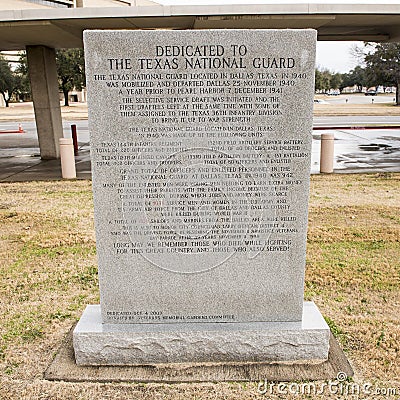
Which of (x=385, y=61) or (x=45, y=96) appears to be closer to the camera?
(x=45, y=96)

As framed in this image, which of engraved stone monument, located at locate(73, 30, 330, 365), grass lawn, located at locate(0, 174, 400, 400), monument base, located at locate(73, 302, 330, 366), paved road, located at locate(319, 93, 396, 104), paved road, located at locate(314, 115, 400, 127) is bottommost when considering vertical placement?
paved road, located at locate(319, 93, 396, 104)

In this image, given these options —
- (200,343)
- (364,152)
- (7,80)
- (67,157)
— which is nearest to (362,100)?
(7,80)

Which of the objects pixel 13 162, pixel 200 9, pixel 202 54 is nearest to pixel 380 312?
pixel 202 54

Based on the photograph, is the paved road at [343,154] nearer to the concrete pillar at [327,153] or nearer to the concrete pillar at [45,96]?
the concrete pillar at [327,153]

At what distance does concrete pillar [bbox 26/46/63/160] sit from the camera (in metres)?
14.7

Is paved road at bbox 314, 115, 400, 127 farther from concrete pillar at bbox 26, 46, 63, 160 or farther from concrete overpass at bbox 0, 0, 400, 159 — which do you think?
concrete pillar at bbox 26, 46, 63, 160

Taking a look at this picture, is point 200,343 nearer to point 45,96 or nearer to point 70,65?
point 45,96

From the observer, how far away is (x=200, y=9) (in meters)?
11.0

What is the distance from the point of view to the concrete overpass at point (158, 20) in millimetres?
10867

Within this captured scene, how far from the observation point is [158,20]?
1192 cm

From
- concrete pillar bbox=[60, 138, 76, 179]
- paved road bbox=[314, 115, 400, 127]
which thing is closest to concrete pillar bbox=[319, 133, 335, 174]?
concrete pillar bbox=[60, 138, 76, 179]

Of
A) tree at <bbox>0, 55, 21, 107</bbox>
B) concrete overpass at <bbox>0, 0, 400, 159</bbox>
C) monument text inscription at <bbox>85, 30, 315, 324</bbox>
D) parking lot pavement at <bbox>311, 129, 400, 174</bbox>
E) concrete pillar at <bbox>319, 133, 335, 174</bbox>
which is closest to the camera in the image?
monument text inscription at <bbox>85, 30, 315, 324</bbox>

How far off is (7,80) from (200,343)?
204 feet

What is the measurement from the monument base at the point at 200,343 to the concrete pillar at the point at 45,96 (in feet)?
40.2
